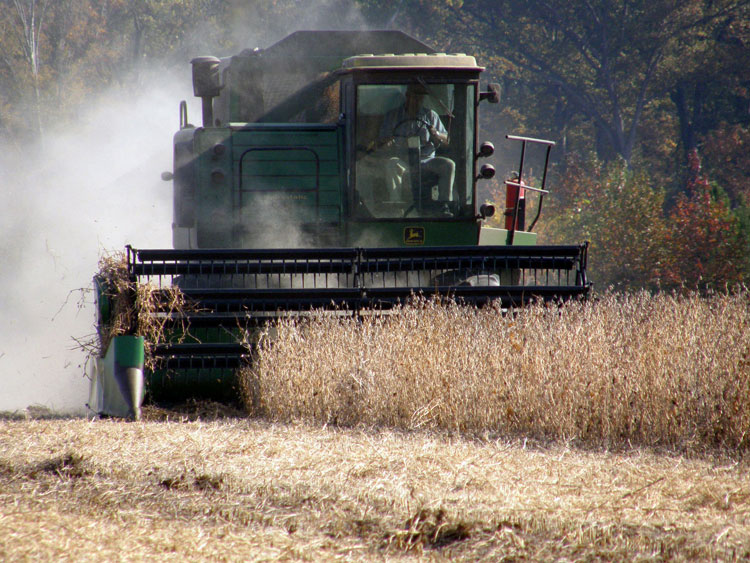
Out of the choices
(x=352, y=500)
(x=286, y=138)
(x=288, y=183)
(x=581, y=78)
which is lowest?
(x=352, y=500)

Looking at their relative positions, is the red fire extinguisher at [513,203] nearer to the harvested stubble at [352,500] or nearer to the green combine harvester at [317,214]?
the green combine harvester at [317,214]

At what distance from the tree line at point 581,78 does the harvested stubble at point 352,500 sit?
489 inches

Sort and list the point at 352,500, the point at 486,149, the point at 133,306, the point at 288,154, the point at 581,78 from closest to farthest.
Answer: the point at 352,500, the point at 133,306, the point at 486,149, the point at 288,154, the point at 581,78

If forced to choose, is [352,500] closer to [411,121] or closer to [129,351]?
[129,351]

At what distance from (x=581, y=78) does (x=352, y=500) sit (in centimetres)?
2893

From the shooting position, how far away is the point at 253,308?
7.14 m

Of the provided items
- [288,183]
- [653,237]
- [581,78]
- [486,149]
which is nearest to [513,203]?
[486,149]

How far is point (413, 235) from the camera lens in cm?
855

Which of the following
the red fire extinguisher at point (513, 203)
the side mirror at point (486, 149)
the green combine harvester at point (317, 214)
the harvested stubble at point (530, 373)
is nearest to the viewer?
the harvested stubble at point (530, 373)

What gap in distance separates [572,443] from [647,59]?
25787mm

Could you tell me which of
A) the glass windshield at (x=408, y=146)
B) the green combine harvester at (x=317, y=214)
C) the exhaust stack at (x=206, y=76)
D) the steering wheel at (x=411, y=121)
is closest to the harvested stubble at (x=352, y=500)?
the green combine harvester at (x=317, y=214)

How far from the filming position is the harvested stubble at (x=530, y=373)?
599cm

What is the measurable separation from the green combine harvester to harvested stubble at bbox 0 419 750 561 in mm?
1337

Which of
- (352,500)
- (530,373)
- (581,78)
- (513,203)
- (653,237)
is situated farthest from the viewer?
(581,78)
